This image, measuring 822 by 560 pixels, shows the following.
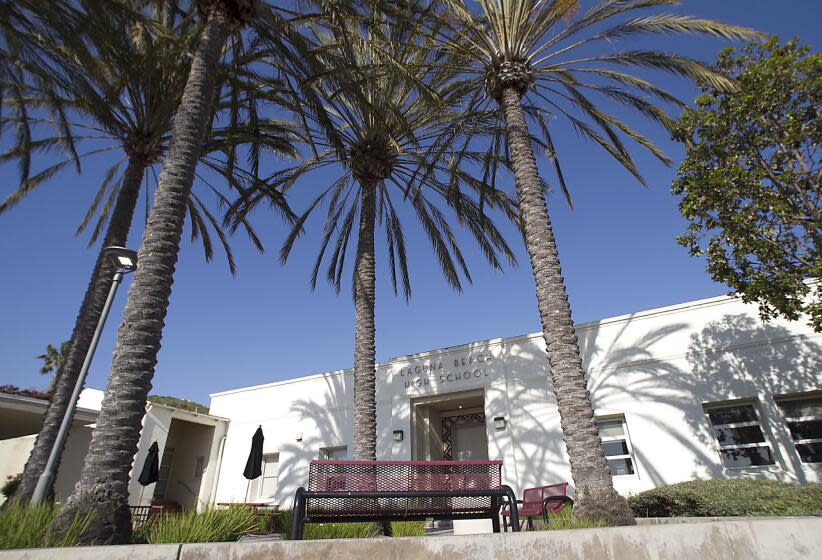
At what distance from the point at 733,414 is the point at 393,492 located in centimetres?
1052

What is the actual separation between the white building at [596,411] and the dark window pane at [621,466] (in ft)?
0.08

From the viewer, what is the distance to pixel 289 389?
17594 mm

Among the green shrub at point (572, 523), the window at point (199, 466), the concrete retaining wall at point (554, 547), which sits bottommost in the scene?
the concrete retaining wall at point (554, 547)

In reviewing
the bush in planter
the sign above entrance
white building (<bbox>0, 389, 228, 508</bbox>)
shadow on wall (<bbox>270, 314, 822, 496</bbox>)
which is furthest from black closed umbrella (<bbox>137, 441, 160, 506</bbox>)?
shadow on wall (<bbox>270, 314, 822, 496</bbox>)

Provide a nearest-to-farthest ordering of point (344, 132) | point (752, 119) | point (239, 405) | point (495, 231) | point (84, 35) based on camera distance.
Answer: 1. point (84, 35)
2. point (752, 119)
3. point (344, 132)
4. point (495, 231)
5. point (239, 405)

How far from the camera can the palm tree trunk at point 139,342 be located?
398 cm

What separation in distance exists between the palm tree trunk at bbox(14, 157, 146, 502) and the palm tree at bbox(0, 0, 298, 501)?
0.02 m

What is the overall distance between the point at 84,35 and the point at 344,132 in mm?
5240

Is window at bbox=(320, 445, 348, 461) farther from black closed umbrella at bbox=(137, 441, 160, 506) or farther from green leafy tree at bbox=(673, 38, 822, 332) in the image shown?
green leafy tree at bbox=(673, 38, 822, 332)

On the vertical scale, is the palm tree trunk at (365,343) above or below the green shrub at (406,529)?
above

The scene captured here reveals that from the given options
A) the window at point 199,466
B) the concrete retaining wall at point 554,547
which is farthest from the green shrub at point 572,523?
the window at point 199,466

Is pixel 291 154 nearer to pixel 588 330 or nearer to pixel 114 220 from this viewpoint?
pixel 114 220

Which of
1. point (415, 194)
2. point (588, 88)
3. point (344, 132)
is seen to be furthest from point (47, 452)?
point (588, 88)

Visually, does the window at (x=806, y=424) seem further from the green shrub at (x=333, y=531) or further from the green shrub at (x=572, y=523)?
the green shrub at (x=333, y=531)
